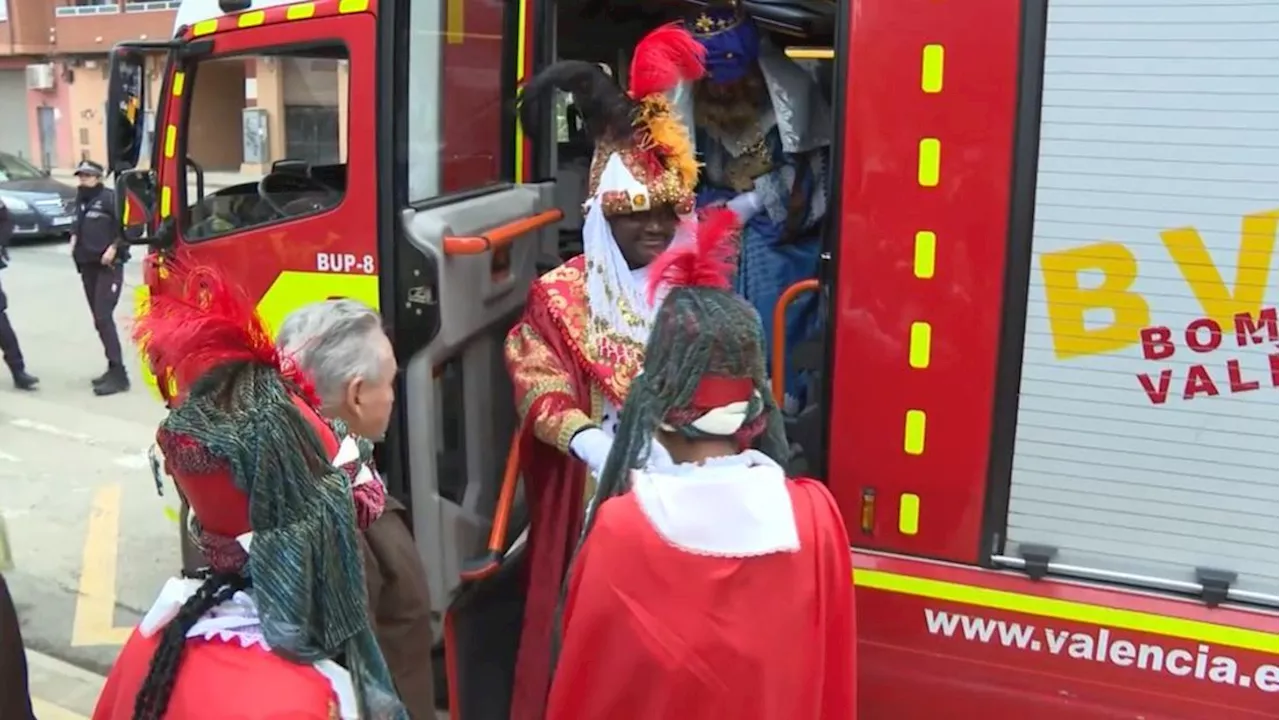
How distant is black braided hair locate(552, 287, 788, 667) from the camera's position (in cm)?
189

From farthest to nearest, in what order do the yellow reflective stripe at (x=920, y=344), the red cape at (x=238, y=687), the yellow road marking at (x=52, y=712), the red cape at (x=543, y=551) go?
1. the yellow road marking at (x=52, y=712)
2. the red cape at (x=543, y=551)
3. the yellow reflective stripe at (x=920, y=344)
4. the red cape at (x=238, y=687)

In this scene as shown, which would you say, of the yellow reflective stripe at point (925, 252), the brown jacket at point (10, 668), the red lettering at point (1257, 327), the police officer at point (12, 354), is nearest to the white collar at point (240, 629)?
the brown jacket at point (10, 668)

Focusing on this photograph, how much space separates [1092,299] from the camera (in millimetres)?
2305

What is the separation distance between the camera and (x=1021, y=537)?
2.45 meters

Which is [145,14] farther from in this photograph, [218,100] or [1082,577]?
[1082,577]

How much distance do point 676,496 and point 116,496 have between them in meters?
4.83

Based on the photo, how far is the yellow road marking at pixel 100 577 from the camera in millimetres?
4375

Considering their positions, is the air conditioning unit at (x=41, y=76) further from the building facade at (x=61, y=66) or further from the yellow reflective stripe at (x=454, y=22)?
the yellow reflective stripe at (x=454, y=22)

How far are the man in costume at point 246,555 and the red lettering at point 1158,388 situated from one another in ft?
5.17

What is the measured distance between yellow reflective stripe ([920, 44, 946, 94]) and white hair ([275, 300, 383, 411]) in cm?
123

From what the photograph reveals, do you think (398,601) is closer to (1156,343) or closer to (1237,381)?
(1156,343)

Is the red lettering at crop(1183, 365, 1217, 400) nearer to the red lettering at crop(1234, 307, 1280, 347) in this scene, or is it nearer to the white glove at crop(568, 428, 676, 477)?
the red lettering at crop(1234, 307, 1280, 347)

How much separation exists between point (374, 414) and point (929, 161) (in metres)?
1.25

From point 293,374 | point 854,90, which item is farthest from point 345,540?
point 854,90
